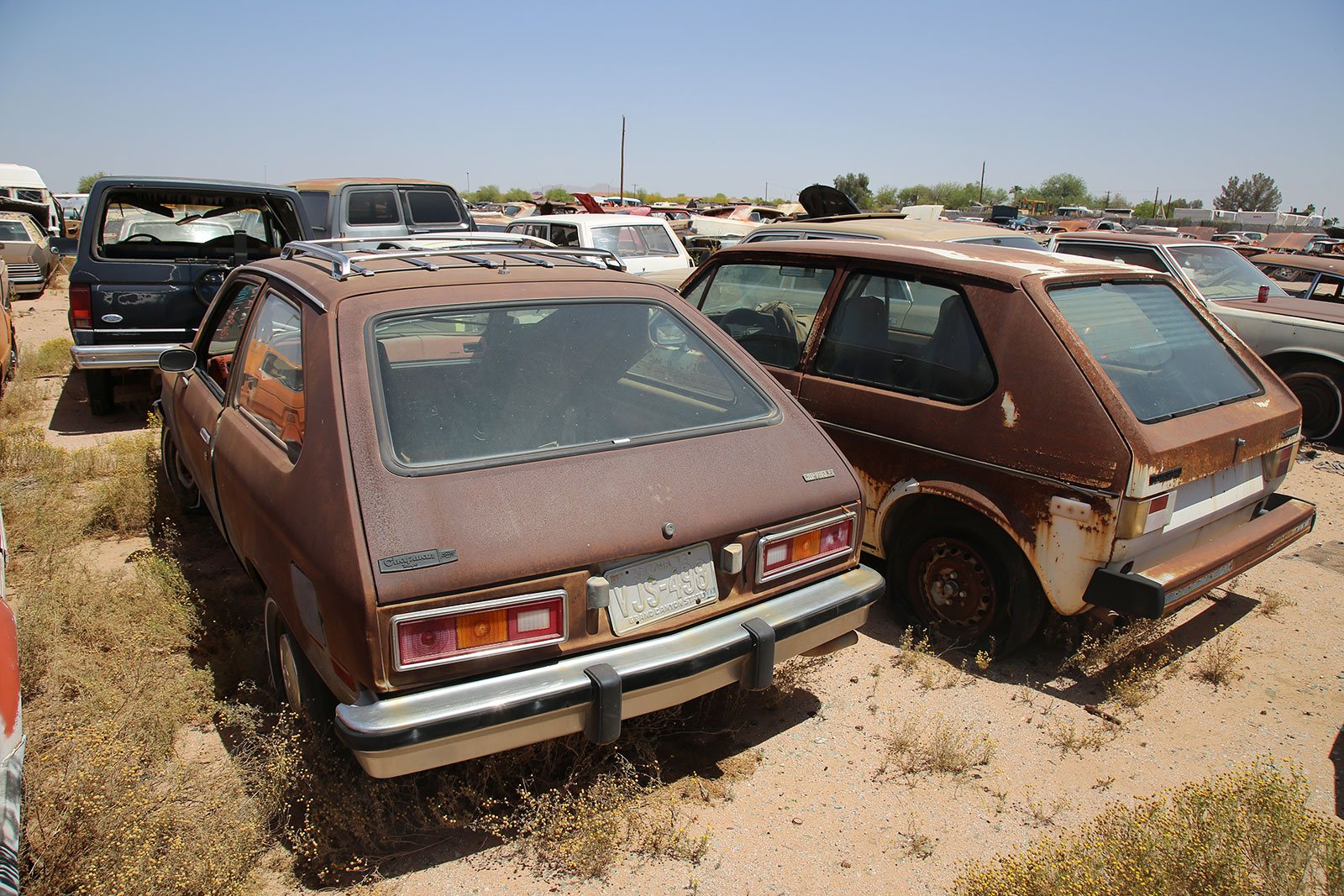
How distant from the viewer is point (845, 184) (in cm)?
6162

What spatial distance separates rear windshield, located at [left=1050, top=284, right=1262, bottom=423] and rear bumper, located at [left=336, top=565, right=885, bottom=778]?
5.72 feet

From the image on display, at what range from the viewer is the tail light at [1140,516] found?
314cm

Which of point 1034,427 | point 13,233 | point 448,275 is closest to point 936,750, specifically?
point 1034,427

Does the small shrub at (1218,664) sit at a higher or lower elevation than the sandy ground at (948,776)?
higher

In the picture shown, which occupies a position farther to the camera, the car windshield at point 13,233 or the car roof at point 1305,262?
the car windshield at point 13,233

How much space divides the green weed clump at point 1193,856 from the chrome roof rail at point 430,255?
2.57 m

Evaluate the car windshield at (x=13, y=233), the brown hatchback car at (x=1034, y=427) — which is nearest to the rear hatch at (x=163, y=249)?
the brown hatchback car at (x=1034, y=427)

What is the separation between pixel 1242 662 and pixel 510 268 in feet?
12.1

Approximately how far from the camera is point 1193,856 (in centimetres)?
229

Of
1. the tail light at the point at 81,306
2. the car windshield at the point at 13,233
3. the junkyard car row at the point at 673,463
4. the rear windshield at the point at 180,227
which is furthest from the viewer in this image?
the car windshield at the point at 13,233

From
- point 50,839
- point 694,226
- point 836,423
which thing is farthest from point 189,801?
point 694,226

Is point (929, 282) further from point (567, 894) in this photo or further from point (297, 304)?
point (567, 894)

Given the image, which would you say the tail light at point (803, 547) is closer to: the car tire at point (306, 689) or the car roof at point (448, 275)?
the car roof at point (448, 275)

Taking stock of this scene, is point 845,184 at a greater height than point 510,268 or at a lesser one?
greater
